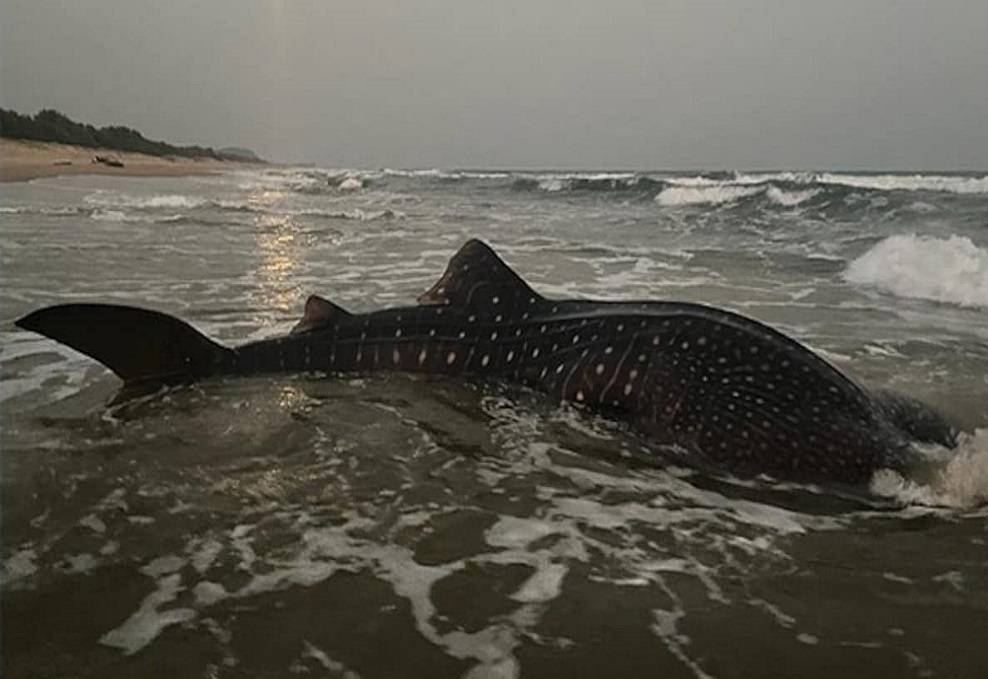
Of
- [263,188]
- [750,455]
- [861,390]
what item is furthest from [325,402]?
[263,188]

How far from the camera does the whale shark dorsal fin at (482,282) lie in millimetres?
3654

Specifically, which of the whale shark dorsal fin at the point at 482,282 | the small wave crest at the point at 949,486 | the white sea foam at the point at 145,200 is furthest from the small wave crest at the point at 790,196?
the small wave crest at the point at 949,486

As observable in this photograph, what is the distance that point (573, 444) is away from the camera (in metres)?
2.97

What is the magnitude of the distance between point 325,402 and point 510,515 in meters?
1.23

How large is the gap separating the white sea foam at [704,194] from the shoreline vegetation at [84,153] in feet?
31.3

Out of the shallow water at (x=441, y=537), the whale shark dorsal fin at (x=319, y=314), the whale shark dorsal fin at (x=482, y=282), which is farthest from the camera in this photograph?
the whale shark dorsal fin at (x=319, y=314)

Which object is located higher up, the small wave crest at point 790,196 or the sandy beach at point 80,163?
the sandy beach at point 80,163

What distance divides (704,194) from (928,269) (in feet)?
31.9

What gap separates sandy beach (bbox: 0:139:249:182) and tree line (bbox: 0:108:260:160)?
0.57ft

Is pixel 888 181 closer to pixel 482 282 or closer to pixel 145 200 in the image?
pixel 145 200

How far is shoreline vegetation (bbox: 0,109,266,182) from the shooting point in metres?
7.11

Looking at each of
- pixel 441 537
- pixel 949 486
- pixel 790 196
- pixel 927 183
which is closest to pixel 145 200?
pixel 790 196

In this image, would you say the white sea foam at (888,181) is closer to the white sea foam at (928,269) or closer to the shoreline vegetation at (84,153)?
the white sea foam at (928,269)

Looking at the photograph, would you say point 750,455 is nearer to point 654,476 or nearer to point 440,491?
point 654,476
